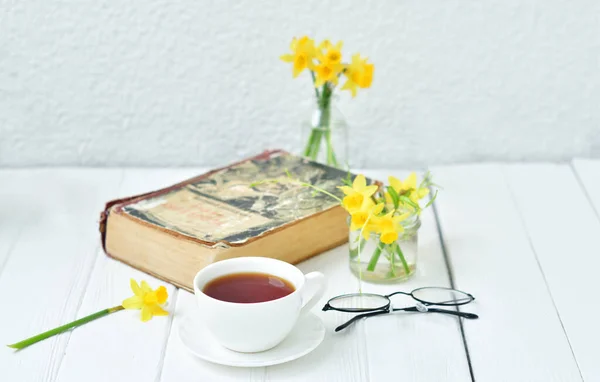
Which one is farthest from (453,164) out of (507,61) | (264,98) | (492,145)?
(264,98)

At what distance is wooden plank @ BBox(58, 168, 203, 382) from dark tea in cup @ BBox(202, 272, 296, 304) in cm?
8

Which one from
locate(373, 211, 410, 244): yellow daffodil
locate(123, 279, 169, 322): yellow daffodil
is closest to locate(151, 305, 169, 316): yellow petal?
locate(123, 279, 169, 322): yellow daffodil

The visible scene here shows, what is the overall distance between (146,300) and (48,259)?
24cm

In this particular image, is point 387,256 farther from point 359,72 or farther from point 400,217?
point 359,72

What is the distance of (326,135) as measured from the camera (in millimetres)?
1401

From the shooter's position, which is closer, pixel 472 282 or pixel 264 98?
pixel 472 282

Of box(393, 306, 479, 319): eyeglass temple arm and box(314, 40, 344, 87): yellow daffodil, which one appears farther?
box(314, 40, 344, 87): yellow daffodil

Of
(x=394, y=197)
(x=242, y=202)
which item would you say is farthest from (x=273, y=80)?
(x=394, y=197)

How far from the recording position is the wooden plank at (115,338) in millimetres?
875

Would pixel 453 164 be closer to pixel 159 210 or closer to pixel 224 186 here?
pixel 224 186

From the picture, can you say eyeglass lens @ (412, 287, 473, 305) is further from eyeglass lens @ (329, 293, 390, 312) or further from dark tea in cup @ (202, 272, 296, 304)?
dark tea in cup @ (202, 272, 296, 304)

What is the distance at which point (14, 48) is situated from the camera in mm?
1553

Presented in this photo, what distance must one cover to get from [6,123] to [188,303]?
75 cm

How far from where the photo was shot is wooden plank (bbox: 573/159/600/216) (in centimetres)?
140
